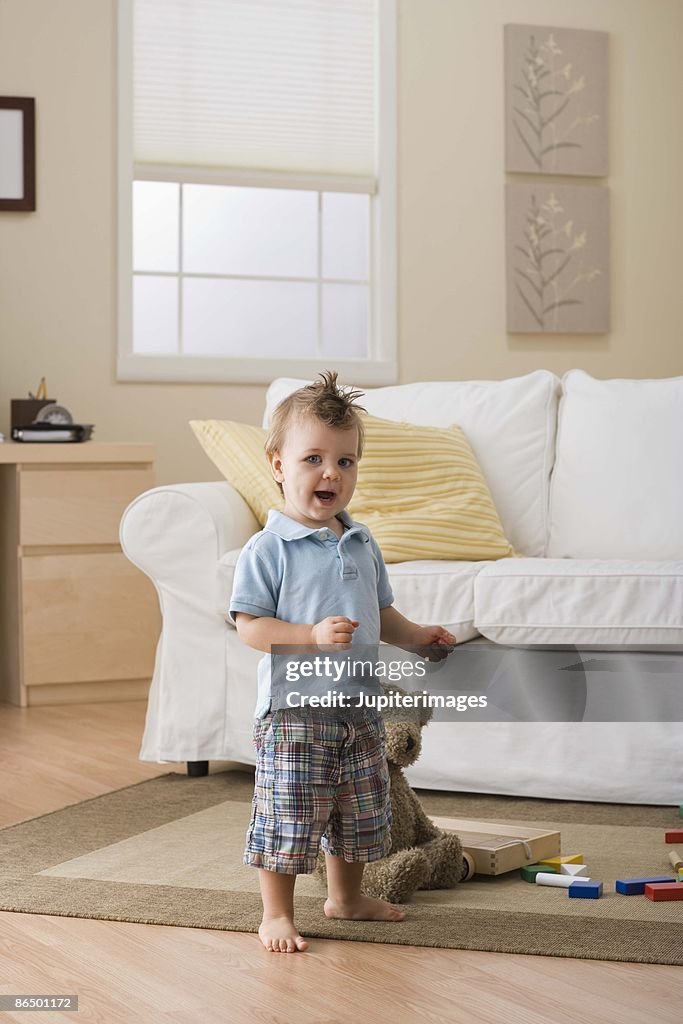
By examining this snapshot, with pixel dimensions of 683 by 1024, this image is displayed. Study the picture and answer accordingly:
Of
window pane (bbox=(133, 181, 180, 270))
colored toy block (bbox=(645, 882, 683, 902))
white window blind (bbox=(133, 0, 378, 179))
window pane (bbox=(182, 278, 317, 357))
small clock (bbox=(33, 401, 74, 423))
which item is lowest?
colored toy block (bbox=(645, 882, 683, 902))

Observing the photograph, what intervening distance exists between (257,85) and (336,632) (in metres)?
3.41

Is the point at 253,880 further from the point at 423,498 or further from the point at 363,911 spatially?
the point at 423,498

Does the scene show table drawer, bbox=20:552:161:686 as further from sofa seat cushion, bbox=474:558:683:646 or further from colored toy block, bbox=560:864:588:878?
colored toy block, bbox=560:864:588:878

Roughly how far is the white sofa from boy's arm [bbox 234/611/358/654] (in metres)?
0.61

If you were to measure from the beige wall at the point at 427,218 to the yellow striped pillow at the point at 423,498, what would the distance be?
1599 millimetres

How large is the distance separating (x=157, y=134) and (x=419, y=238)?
3.28 feet

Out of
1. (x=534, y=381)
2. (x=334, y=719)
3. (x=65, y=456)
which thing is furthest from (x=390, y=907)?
(x=65, y=456)

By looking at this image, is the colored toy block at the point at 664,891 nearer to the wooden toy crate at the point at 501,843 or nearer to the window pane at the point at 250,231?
the wooden toy crate at the point at 501,843

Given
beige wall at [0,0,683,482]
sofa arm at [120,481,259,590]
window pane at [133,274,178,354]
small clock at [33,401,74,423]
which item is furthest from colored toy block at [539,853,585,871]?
window pane at [133,274,178,354]

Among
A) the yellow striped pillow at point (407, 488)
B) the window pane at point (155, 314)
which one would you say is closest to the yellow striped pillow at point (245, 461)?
the yellow striped pillow at point (407, 488)

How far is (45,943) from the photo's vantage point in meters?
1.78

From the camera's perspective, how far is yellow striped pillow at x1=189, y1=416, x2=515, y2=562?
2877mm

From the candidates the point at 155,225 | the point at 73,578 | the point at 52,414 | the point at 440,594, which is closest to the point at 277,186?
the point at 155,225

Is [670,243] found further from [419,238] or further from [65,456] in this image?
[65,456]
